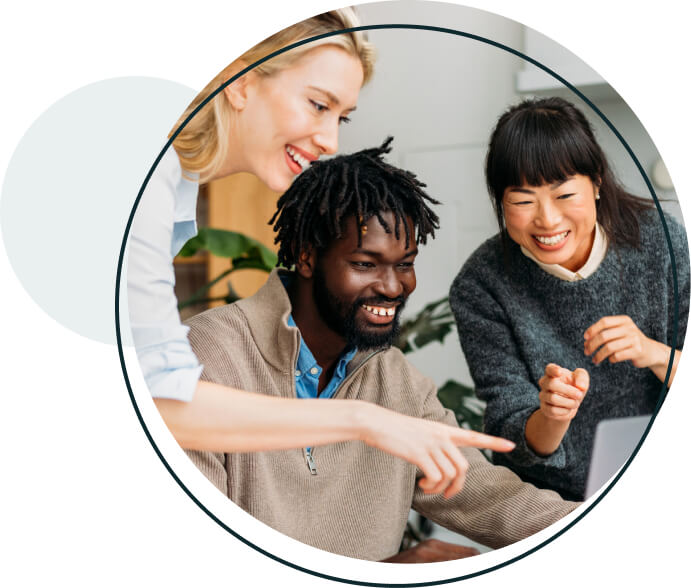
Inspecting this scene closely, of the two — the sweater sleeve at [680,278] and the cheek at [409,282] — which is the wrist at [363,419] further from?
the sweater sleeve at [680,278]

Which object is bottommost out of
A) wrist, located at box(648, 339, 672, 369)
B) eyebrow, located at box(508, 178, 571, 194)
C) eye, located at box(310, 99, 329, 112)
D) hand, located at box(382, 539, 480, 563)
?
hand, located at box(382, 539, 480, 563)

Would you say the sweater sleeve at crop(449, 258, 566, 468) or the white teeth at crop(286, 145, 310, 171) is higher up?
the white teeth at crop(286, 145, 310, 171)

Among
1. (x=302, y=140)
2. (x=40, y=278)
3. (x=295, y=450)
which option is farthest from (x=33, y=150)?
(x=295, y=450)

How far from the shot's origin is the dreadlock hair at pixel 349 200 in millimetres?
810

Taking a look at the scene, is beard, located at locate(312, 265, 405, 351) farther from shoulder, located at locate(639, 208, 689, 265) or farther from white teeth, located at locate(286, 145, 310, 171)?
shoulder, located at locate(639, 208, 689, 265)

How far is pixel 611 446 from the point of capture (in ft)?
2.91

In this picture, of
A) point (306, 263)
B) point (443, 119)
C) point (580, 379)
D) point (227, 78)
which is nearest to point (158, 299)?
point (306, 263)

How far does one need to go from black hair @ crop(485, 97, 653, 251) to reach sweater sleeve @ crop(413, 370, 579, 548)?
254 millimetres

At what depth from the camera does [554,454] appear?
863mm

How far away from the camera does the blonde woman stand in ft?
2.72

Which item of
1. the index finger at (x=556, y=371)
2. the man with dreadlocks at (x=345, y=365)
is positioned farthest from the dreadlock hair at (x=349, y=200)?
the index finger at (x=556, y=371)

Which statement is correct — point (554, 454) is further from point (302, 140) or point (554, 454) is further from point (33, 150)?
point (33, 150)

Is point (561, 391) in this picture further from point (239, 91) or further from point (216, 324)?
point (239, 91)

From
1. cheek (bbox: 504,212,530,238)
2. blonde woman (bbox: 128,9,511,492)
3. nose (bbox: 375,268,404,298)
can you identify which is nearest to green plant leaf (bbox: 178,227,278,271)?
blonde woman (bbox: 128,9,511,492)
